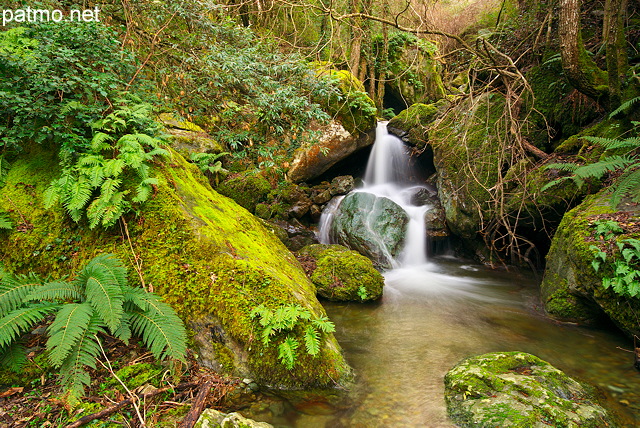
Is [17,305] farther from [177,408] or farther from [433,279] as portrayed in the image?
[433,279]

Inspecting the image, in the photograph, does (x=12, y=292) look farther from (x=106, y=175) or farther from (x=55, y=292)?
(x=106, y=175)

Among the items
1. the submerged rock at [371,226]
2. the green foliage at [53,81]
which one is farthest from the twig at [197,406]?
the submerged rock at [371,226]

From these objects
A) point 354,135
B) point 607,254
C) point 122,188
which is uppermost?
point 354,135

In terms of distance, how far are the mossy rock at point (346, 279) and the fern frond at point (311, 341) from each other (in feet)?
9.23

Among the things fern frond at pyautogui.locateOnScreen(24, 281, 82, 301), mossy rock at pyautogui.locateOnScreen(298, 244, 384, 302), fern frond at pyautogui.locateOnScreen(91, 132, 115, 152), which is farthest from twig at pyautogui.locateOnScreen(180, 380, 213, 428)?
mossy rock at pyautogui.locateOnScreen(298, 244, 384, 302)

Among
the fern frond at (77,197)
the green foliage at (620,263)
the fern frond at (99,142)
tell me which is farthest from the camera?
the green foliage at (620,263)

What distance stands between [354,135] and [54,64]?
811 cm

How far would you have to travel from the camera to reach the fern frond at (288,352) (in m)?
2.82

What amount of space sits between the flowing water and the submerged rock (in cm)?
97

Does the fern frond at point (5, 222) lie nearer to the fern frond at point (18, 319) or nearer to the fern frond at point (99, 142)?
the fern frond at point (99, 142)

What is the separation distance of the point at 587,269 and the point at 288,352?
166 inches

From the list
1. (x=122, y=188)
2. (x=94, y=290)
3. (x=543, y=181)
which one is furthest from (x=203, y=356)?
(x=543, y=181)

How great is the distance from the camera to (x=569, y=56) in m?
5.54

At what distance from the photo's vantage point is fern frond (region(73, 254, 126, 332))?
2365 mm
